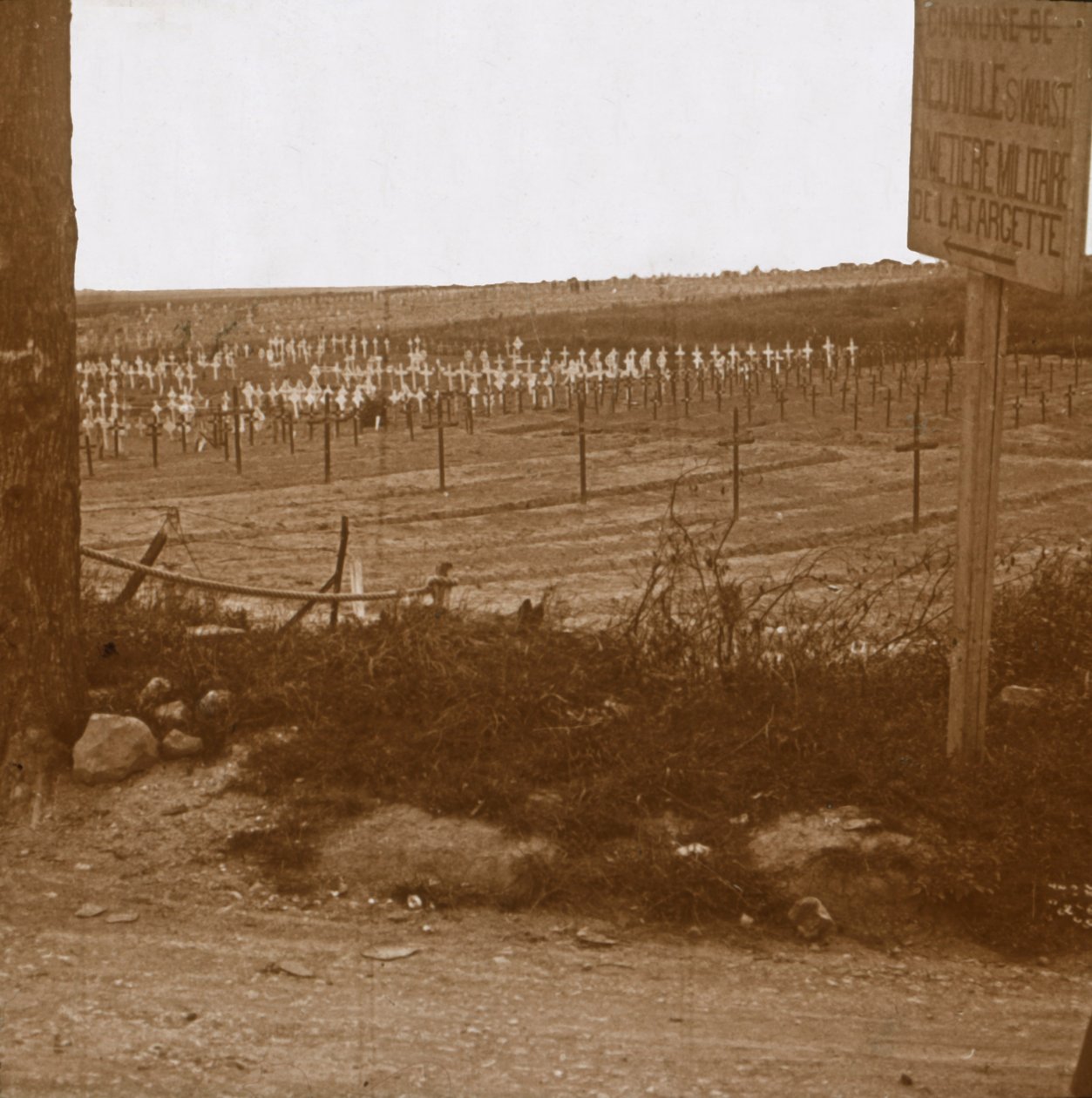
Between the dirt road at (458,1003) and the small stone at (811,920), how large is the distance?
2.5 inches

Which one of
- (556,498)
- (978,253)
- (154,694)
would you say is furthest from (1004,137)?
(556,498)

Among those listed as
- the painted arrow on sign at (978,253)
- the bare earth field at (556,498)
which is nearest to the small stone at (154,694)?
the painted arrow on sign at (978,253)

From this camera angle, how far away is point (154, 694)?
6777 mm

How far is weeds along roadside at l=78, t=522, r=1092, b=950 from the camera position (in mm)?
5426

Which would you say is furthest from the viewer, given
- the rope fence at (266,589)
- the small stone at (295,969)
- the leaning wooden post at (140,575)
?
the leaning wooden post at (140,575)

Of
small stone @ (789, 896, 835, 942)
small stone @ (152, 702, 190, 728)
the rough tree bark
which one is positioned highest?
the rough tree bark

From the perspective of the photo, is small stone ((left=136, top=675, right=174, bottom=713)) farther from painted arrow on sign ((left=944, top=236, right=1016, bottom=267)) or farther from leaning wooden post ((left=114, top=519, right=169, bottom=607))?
painted arrow on sign ((left=944, top=236, right=1016, bottom=267))

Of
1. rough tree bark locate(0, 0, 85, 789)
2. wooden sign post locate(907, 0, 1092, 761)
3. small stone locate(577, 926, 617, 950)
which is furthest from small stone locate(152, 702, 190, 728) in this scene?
wooden sign post locate(907, 0, 1092, 761)

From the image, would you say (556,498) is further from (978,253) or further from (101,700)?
(978,253)

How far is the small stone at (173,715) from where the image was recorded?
259 inches

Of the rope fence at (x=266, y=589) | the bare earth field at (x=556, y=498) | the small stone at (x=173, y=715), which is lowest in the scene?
the bare earth field at (x=556, y=498)

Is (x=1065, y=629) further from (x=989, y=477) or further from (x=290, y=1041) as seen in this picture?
(x=290, y=1041)

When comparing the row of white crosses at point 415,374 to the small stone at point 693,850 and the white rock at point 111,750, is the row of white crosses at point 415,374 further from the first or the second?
the small stone at point 693,850

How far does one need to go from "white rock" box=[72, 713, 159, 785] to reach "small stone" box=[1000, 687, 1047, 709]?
3.64m
